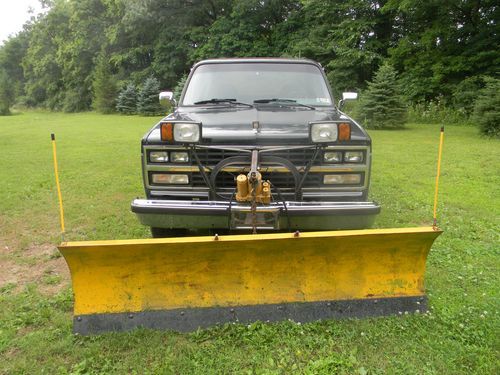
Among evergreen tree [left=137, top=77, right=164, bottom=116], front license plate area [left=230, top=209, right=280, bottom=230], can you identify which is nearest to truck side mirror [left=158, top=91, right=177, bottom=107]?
front license plate area [left=230, top=209, right=280, bottom=230]

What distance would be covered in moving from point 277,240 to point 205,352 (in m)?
0.87

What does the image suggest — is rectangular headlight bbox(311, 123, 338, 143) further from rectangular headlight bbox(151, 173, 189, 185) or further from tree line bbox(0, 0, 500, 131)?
tree line bbox(0, 0, 500, 131)

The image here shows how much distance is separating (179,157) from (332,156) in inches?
51.0

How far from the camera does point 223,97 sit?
452cm

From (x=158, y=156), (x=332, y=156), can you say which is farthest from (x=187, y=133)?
(x=332, y=156)

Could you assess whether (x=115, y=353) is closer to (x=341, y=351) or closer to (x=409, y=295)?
(x=341, y=351)

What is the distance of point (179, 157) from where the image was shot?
347cm

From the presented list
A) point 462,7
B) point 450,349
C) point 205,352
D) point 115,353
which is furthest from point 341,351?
point 462,7

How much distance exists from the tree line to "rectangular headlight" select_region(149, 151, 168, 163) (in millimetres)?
12867

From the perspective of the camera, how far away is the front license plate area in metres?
3.01

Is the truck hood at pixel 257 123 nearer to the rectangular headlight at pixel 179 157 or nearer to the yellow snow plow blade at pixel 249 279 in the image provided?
the rectangular headlight at pixel 179 157

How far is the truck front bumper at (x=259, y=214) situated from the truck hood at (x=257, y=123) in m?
→ 0.57

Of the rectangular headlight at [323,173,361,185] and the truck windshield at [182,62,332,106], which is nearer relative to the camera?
the rectangular headlight at [323,173,361,185]

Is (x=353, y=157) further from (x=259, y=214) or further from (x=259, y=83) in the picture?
(x=259, y=83)
